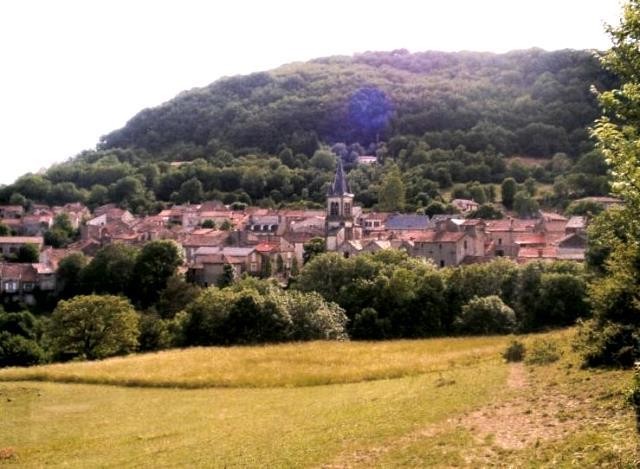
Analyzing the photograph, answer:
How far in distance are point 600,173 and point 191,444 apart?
10851 centimetres

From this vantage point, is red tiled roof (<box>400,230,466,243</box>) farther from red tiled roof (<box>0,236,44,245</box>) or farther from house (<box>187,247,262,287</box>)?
red tiled roof (<box>0,236,44,245</box>)

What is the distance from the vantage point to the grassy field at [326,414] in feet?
49.3

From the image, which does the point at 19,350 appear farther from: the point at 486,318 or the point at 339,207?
the point at 339,207

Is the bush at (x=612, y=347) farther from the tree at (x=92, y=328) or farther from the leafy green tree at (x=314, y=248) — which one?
the leafy green tree at (x=314, y=248)

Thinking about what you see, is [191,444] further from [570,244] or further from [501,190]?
[501,190]

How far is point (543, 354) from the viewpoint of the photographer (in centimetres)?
2525

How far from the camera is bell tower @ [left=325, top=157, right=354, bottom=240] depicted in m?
81.8

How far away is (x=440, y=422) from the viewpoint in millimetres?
17734

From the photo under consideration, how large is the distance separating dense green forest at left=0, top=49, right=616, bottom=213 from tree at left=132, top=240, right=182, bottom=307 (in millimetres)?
46858

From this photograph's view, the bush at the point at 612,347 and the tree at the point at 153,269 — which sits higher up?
the bush at the point at 612,347

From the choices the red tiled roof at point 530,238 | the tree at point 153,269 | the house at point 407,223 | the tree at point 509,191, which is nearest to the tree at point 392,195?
the house at point 407,223

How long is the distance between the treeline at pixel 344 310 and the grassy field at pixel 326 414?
30.9 ft

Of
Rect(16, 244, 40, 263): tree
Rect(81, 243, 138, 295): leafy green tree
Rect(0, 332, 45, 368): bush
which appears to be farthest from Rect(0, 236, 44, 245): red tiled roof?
Rect(0, 332, 45, 368): bush

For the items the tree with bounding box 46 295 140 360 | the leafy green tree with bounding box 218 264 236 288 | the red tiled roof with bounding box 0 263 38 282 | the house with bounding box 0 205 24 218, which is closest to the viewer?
the tree with bounding box 46 295 140 360
